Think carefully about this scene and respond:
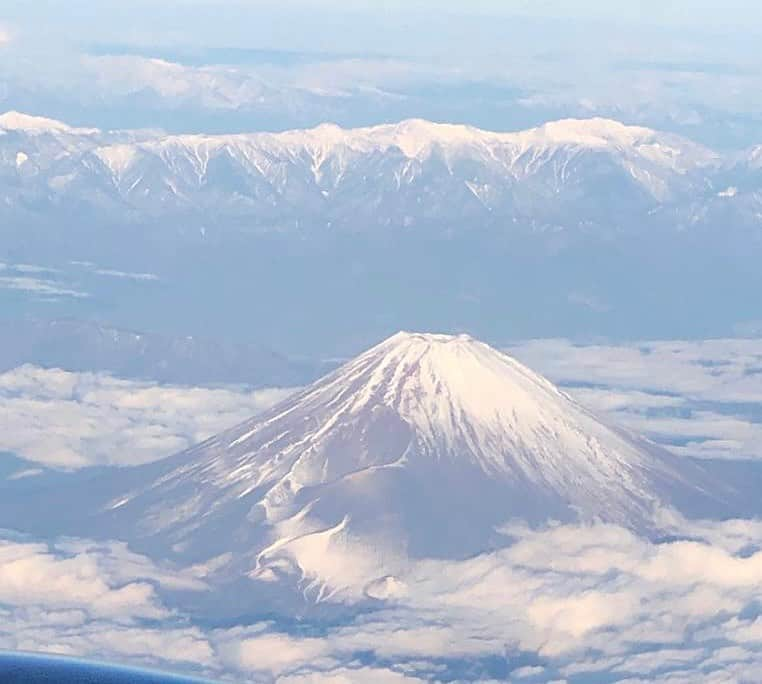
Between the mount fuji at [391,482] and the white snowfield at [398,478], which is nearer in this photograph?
the mount fuji at [391,482]

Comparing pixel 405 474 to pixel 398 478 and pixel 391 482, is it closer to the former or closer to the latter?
pixel 398 478

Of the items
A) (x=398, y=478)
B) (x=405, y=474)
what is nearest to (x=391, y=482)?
(x=398, y=478)

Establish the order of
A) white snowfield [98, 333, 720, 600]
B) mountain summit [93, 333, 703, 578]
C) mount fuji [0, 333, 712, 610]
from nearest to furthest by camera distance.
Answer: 1. mount fuji [0, 333, 712, 610]
2. white snowfield [98, 333, 720, 600]
3. mountain summit [93, 333, 703, 578]

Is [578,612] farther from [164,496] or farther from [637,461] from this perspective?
[164,496]

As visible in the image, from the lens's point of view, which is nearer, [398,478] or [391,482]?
[398,478]

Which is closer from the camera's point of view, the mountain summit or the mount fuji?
the mount fuji
